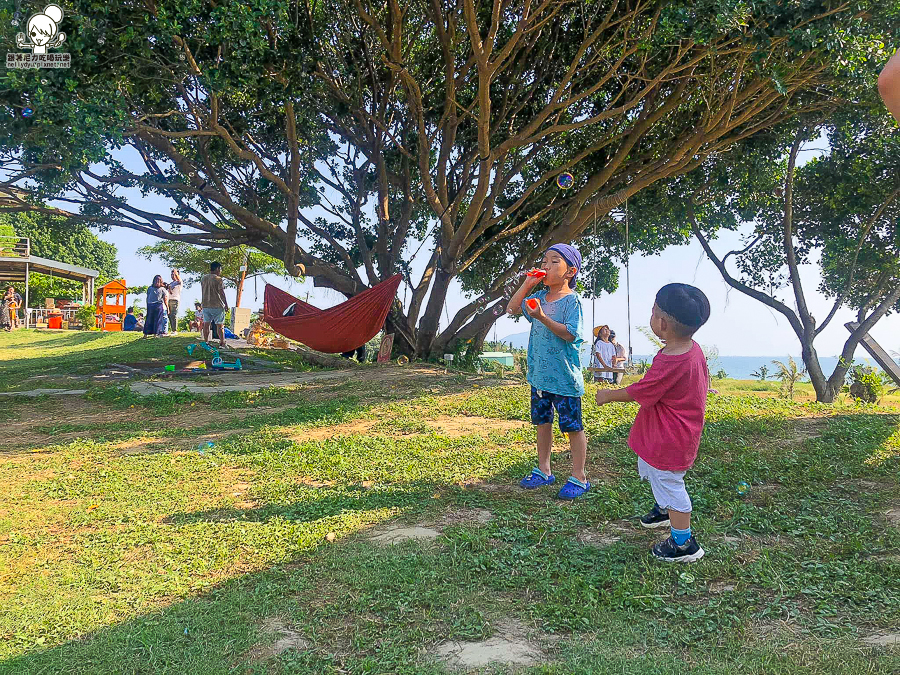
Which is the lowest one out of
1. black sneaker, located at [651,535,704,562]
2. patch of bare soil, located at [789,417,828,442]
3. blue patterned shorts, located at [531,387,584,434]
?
black sneaker, located at [651,535,704,562]

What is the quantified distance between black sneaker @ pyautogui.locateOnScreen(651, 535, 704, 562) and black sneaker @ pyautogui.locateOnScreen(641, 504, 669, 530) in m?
0.33

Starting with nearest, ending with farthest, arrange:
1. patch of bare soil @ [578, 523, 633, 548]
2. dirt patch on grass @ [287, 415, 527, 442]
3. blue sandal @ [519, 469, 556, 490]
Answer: patch of bare soil @ [578, 523, 633, 548] < blue sandal @ [519, 469, 556, 490] < dirt patch on grass @ [287, 415, 527, 442]

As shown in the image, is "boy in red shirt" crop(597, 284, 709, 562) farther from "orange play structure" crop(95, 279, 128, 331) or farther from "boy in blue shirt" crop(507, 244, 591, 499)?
"orange play structure" crop(95, 279, 128, 331)

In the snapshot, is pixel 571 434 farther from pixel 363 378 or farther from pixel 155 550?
pixel 363 378

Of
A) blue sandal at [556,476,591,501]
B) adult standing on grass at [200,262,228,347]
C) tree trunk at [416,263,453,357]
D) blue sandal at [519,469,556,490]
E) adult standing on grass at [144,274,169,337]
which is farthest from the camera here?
adult standing on grass at [144,274,169,337]

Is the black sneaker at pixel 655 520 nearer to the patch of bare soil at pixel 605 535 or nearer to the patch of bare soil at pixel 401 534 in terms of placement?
the patch of bare soil at pixel 605 535

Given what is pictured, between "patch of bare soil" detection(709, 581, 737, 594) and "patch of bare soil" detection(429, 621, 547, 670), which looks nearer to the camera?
"patch of bare soil" detection(429, 621, 547, 670)

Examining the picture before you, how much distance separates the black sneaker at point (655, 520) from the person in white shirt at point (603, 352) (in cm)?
775

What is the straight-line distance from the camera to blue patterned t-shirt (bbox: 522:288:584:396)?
331cm

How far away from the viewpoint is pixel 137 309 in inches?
999

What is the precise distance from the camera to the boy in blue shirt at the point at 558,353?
3.29 metres

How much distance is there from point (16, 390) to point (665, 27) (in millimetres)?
8240

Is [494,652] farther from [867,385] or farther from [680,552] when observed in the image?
[867,385]

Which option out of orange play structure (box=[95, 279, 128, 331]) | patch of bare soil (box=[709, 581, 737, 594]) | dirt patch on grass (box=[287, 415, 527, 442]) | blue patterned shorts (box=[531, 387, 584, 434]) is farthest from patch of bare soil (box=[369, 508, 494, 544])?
orange play structure (box=[95, 279, 128, 331])
